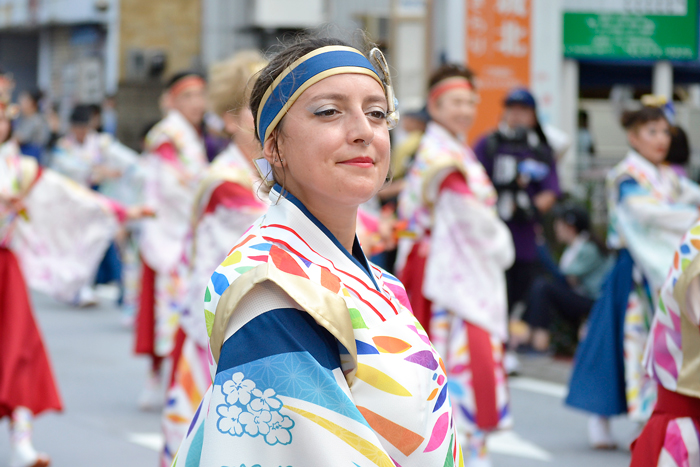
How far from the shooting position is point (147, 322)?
19.6 feet

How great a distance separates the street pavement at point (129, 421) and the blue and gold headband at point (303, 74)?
3.26 m

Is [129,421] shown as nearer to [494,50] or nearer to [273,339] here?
[273,339]

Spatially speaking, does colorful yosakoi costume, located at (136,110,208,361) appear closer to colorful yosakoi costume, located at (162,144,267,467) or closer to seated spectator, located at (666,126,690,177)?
colorful yosakoi costume, located at (162,144,267,467)

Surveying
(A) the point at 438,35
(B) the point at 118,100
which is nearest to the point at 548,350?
(A) the point at 438,35

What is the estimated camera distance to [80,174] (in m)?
10.2

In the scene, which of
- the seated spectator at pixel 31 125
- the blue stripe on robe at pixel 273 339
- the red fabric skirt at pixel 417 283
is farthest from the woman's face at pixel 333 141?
the seated spectator at pixel 31 125

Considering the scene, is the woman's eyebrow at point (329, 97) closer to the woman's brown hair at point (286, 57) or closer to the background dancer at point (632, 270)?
the woman's brown hair at point (286, 57)

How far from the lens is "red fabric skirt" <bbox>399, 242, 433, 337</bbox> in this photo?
450cm

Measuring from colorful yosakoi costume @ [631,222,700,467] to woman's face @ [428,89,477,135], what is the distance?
232 centimetres

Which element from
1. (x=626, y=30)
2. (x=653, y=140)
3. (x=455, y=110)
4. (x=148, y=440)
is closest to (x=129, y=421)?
(x=148, y=440)

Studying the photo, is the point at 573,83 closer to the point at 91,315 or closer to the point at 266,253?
the point at 91,315

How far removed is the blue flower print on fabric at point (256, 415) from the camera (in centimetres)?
141

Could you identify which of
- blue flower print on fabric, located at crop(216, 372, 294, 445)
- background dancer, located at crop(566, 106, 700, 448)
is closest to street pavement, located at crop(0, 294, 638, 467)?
background dancer, located at crop(566, 106, 700, 448)

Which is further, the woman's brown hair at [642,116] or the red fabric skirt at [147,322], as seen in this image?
the red fabric skirt at [147,322]
